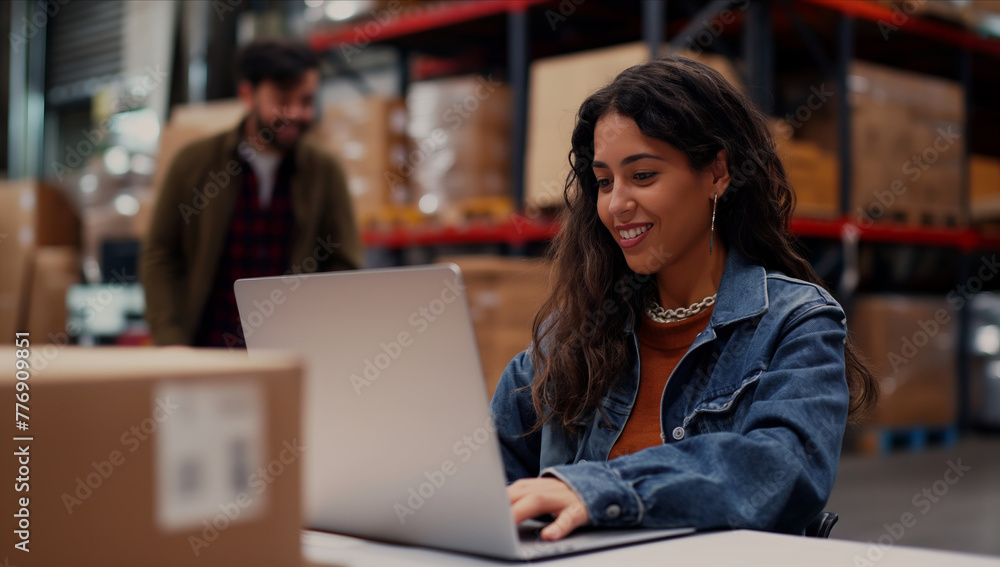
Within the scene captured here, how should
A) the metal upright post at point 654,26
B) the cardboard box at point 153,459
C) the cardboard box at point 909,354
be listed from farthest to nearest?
the cardboard box at point 909,354
the metal upright post at point 654,26
the cardboard box at point 153,459

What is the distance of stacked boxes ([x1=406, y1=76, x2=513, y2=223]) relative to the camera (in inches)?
217

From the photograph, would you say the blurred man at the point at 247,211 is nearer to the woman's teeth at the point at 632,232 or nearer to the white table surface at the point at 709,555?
the woman's teeth at the point at 632,232

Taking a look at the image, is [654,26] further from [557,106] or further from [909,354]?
[909,354]

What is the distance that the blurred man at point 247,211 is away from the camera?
3.18 metres

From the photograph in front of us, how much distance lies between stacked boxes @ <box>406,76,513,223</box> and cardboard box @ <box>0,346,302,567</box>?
4617 mm

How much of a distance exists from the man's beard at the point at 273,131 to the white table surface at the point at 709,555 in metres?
2.23

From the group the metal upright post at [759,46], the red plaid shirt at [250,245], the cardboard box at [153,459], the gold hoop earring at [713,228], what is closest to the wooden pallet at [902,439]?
the metal upright post at [759,46]

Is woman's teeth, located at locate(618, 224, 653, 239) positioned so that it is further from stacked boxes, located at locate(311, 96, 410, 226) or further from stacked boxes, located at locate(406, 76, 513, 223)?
stacked boxes, located at locate(311, 96, 410, 226)

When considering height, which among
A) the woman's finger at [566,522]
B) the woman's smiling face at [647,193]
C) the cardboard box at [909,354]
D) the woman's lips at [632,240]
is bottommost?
the cardboard box at [909,354]

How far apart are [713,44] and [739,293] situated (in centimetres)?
485

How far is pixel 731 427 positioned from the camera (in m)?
1.54

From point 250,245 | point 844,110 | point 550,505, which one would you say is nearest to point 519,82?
point 844,110

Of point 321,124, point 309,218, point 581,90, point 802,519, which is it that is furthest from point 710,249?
point 321,124

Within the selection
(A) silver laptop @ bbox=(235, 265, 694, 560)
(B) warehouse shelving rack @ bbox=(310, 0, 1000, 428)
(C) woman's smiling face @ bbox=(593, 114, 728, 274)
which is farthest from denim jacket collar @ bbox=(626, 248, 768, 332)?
(B) warehouse shelving rack @ bbox=(310, 0, 1000, 428)
